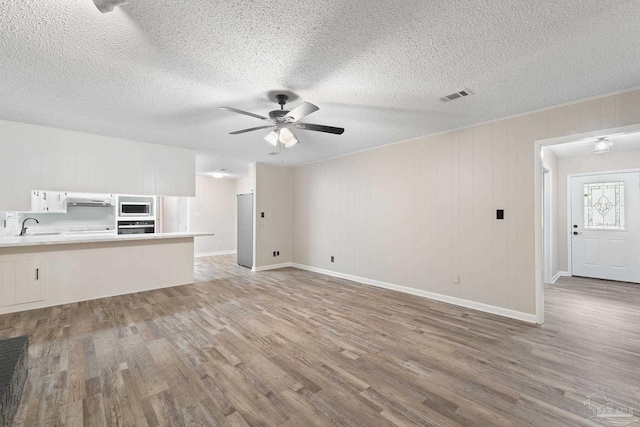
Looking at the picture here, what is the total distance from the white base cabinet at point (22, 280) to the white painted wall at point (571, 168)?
9.62 metres

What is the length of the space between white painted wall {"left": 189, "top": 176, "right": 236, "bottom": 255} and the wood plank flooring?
450cm

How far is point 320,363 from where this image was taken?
248 cm

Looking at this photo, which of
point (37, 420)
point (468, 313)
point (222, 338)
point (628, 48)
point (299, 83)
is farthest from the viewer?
point (468, 313)

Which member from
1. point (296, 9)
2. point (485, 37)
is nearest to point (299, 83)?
point (296, 9)

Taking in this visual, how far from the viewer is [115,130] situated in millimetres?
4266

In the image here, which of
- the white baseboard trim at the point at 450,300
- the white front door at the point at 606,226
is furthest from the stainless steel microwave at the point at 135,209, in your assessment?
the white front door at the point at 606,226

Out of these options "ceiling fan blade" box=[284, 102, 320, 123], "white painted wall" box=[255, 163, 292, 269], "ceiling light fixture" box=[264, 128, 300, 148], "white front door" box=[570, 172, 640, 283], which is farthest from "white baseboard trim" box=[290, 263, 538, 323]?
"white front door" box=[570, 172, 640, 283]

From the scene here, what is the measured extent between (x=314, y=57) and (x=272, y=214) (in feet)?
16.3

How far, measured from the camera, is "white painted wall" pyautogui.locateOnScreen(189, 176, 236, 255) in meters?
8.61

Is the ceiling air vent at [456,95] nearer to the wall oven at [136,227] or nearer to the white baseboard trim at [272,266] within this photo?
the white baseboard trim at [272,266]

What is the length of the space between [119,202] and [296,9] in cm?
547

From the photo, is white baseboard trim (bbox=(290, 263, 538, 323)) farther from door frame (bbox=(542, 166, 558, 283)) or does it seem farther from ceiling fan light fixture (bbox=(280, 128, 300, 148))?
ceiling fan light fixture (bbox=(280, 128, 300, 148))

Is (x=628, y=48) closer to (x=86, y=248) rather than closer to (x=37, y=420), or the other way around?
(x=37, y=420)

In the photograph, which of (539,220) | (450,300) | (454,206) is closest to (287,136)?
(454,206)
